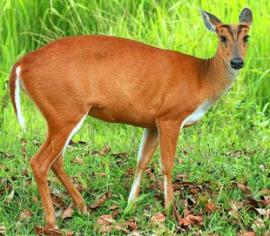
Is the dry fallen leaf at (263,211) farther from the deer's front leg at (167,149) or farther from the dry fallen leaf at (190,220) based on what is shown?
the deer's front leg at (167,149)

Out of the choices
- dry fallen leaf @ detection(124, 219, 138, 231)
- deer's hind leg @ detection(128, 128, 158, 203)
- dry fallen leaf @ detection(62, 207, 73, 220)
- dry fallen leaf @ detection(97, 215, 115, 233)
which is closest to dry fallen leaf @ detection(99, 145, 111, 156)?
deer's hind leg @ detection(128, 128, 158, 203)

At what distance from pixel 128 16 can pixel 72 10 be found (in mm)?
681

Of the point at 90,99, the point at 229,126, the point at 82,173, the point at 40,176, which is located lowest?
the point at 229,126

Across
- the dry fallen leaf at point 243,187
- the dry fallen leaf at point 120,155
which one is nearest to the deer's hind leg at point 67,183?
the dry fallen leaf at point 120,155

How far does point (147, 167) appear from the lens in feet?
24.8

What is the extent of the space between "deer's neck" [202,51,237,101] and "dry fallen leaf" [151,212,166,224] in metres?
1.01

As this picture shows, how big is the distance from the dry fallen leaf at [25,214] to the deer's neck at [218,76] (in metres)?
1.56

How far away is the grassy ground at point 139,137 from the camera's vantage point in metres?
6.40

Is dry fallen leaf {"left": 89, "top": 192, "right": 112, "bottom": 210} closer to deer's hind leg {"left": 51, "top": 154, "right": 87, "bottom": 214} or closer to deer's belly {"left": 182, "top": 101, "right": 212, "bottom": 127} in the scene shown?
deer's hind leg {"left": 51, "top": 154, "right": 87, "bottom": 214}

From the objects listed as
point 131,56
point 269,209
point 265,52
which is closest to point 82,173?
point 131,56

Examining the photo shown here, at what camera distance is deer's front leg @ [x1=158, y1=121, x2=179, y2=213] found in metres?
6.59

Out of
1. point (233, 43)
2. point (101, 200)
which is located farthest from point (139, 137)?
point (233, 43)

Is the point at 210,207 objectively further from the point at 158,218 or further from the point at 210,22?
the point at 210,22

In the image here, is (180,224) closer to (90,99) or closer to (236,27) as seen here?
(90,99)
